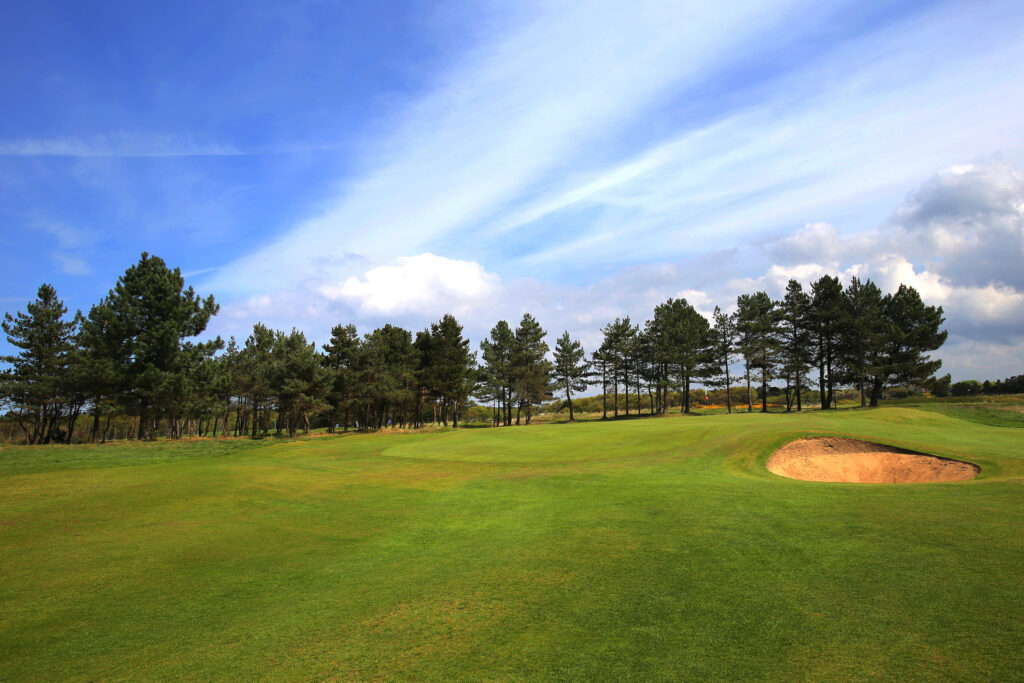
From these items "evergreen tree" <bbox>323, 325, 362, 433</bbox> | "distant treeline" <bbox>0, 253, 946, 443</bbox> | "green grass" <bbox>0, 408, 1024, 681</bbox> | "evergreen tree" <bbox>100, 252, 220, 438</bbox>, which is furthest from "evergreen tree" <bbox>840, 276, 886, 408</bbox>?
"evergreen tree" <bbox>100, 252, 220, 438</bbox>

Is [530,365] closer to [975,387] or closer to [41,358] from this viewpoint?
[41,358]

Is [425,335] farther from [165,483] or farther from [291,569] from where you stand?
[291,569]

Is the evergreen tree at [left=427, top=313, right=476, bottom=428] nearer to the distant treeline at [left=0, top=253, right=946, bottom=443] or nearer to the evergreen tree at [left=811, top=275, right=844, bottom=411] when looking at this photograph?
the distant treeline at [left=0, top=253, right=946, bottom=443]

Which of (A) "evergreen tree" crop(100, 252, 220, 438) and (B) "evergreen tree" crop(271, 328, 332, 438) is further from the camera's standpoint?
(B) "evergreen tree" crop(271, 328, 332, 438)

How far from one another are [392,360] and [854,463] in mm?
57684

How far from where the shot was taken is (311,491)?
15164 mm

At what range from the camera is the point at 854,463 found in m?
18.8

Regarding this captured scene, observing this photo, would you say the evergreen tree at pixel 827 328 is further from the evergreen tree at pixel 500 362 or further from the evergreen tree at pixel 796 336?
the evergreen tree at pixel 500 362

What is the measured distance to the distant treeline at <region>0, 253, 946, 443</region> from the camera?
40469 mm

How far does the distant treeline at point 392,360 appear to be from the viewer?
133 feet

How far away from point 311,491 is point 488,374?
55.3 meters

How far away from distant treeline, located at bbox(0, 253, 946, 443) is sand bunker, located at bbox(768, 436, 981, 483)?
43.1 metres

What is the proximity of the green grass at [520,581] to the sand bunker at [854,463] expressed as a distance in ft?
6.28

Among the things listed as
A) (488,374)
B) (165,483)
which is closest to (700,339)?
(488,374)
